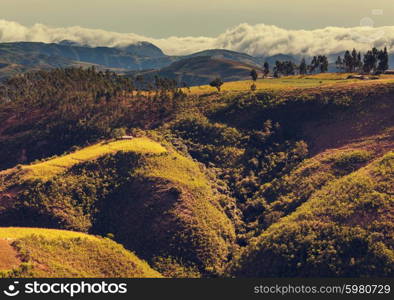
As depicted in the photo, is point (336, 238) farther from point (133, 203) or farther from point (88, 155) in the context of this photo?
point (88, 155)

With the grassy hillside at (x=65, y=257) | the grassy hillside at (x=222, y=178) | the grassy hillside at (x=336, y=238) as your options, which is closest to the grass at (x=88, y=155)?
the grassy hillside at (x=222, y=178)

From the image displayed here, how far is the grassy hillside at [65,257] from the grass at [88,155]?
80.5 feet

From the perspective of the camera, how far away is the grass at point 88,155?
356 ft

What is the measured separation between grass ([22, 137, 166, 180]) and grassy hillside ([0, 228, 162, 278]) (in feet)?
80.5

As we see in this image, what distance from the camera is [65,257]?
74.1 meters

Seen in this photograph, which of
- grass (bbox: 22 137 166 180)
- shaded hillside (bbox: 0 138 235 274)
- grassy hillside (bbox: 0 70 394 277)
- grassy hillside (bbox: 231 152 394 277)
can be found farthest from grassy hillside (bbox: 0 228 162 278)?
grassy hillside (bbox: 231 152 394 277)

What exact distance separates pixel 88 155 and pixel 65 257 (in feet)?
170

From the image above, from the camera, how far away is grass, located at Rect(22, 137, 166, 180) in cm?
10857

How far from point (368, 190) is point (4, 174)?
106 meters

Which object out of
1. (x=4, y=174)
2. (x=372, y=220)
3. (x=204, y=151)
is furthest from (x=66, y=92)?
(x=372, y=220)

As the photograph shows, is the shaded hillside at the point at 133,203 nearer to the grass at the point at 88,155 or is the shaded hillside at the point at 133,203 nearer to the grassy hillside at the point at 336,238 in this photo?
the grass at the point at 88,155

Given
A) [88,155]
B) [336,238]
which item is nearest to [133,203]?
[88,155]

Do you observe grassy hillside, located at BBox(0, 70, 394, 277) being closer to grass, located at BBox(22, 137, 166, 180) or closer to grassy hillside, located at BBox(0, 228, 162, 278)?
grass, located at BBox(22, 137, 166, 180)

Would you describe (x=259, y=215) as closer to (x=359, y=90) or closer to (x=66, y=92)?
(x=359, y=90)
